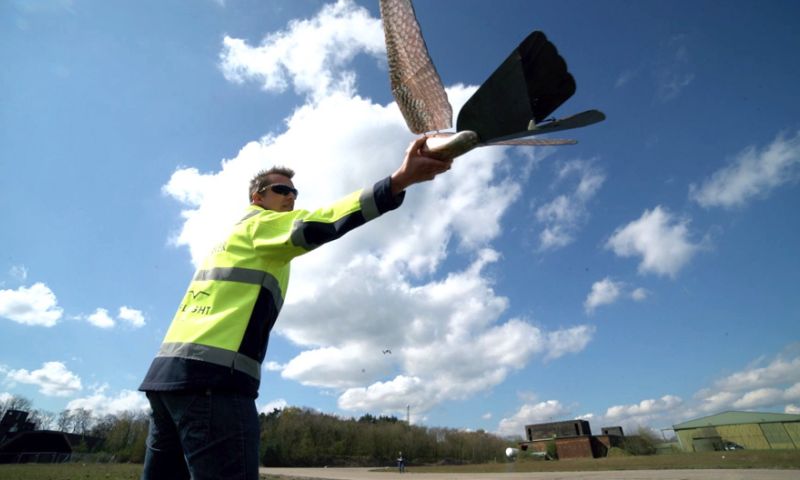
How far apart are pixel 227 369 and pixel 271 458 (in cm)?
7775

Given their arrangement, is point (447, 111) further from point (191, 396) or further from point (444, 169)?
point (191, 396)

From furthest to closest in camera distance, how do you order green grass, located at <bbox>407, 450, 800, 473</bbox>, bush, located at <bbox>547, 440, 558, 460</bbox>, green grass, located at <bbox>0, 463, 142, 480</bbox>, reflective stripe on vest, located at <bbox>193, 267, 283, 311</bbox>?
1. bush, located at <bbox>547, 440, 558, 460</bbox>
2. green grass, located at <bbox>407, 450, 800, 473</bbox>
3. green grass, located at <bbox>0, 463, 142, 480</bbox>
4. reflective stripe on vest, located at <bbox>193, 267, 283, 311</bbox>

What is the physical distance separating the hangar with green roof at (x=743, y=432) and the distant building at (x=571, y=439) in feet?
33.9

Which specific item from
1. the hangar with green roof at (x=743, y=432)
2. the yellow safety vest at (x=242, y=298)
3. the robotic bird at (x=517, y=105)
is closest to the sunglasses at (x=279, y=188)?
→ the yellow safety vest at (x=242, y=298)

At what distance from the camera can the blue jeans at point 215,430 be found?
193cm

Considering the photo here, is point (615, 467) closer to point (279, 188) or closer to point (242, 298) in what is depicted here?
point (279, 188)

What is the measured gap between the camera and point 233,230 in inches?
102

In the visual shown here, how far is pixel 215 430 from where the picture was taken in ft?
6.46

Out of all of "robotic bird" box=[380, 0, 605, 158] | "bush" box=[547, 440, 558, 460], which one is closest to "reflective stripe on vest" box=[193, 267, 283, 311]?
"robotic bird" box=[380, 0, 605, 158]

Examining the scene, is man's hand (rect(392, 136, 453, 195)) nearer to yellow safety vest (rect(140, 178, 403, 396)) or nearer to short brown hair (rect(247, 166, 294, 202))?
yellow safety vest (rect(140, 178, 403, 396))

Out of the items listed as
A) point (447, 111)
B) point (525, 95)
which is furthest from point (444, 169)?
point (525, 95)

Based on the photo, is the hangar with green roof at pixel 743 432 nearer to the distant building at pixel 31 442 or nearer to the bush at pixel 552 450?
the bush at pixel 552 450

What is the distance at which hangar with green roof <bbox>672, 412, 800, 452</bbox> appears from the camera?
5784 cm

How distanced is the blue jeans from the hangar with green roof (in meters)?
78.9
